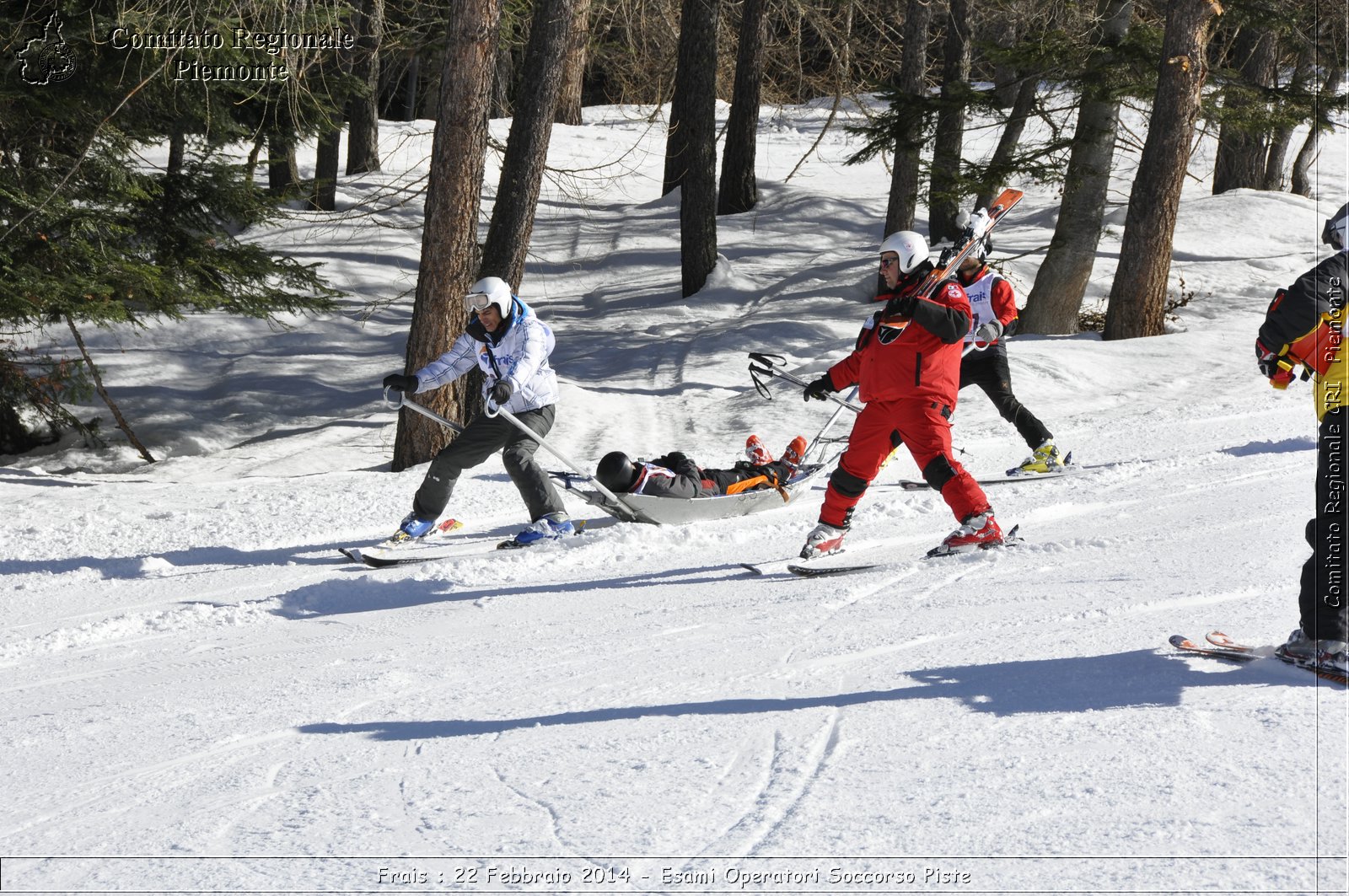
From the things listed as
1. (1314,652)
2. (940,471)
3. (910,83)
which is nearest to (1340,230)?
(1314,652)

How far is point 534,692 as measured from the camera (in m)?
4.53

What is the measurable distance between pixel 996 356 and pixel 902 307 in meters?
2.98

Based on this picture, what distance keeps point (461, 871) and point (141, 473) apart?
31.1 ft

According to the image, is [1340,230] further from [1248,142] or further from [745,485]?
Answer: [1248,142]

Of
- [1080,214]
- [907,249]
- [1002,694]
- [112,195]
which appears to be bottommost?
[1002,694]

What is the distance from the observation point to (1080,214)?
14.1 m

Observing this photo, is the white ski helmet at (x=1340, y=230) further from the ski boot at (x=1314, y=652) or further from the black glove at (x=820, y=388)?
the black glove at (x=820, y=388)

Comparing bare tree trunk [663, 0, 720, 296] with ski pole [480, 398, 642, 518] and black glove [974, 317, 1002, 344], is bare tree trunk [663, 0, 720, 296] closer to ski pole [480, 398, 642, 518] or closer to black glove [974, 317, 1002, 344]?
black glove [974, 317, 1002, 344]

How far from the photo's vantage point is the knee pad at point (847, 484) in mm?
6312

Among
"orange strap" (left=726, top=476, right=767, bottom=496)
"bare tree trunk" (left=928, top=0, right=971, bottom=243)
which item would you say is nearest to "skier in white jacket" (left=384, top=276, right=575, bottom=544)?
"orange strap" (left=726, top=476, right=767, bottom=496)

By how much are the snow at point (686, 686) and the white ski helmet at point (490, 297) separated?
1519 mm

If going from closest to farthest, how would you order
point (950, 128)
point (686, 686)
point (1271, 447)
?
point (686, 686) → point (1271, 447) → point (950, 128)

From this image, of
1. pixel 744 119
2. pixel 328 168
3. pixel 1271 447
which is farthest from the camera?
pixel 328 168

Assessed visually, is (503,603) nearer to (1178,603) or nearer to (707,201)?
(1178,603)
